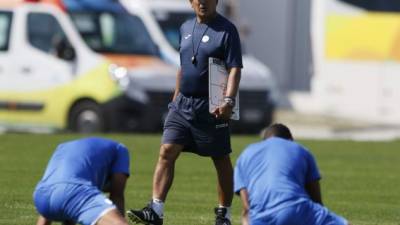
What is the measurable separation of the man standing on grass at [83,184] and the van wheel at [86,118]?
1539 cm

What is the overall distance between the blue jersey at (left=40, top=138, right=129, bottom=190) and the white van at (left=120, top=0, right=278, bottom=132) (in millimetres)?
16921

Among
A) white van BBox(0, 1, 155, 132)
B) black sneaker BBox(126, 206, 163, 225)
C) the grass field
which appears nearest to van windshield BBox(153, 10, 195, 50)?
white van BBox(0, 1, 155, 132)

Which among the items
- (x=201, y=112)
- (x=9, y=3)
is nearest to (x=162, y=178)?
(x=201, y=112)

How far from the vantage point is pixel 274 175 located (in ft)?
30.2

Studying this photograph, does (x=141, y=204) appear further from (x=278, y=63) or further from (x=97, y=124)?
(x=278, y=63)

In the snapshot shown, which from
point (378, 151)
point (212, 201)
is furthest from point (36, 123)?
point (212, 201)

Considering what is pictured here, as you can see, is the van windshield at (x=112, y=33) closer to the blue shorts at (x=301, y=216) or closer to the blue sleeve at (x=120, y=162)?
the blue sleeve at (x=120, y=162)

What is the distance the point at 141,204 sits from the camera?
14211 mm

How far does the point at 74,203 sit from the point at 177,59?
17859 mm

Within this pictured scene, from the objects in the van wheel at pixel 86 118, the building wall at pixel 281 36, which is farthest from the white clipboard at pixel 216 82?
the building wall at pixel 281 36

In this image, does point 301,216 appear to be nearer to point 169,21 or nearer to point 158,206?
point 158,206

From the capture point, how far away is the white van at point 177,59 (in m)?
26.9

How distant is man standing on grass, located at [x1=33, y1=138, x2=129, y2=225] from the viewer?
933cm

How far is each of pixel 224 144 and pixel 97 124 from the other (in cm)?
1339
